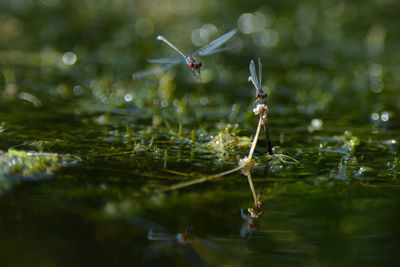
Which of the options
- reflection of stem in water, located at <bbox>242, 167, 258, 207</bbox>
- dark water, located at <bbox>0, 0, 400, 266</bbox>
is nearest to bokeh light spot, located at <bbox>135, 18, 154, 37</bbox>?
dark water, located at <bbox>0, 0, 400, 266</bbox>

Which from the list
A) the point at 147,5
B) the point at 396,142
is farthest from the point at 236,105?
the point at 147,5

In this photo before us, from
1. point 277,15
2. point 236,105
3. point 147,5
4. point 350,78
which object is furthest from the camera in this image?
point 147,5

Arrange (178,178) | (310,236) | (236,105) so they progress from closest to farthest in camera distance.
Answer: (310,236)
(178,178)
(236,105)

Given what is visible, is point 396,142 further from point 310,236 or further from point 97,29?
point 97,29

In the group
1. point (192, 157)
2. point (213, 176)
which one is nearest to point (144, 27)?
point (192, 157)

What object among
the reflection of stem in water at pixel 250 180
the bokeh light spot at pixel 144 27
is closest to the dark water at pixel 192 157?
the reflection of stem in water at pixel 250 180

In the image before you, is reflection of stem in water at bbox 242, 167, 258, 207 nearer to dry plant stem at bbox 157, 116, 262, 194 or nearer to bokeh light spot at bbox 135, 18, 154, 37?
dry plant stem at bbox 157, 116, 262, 194

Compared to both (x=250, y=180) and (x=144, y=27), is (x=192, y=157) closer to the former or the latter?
(x=250, y=180)

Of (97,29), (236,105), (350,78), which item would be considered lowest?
(236,105)

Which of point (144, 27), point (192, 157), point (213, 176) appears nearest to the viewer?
point (213, 176)
